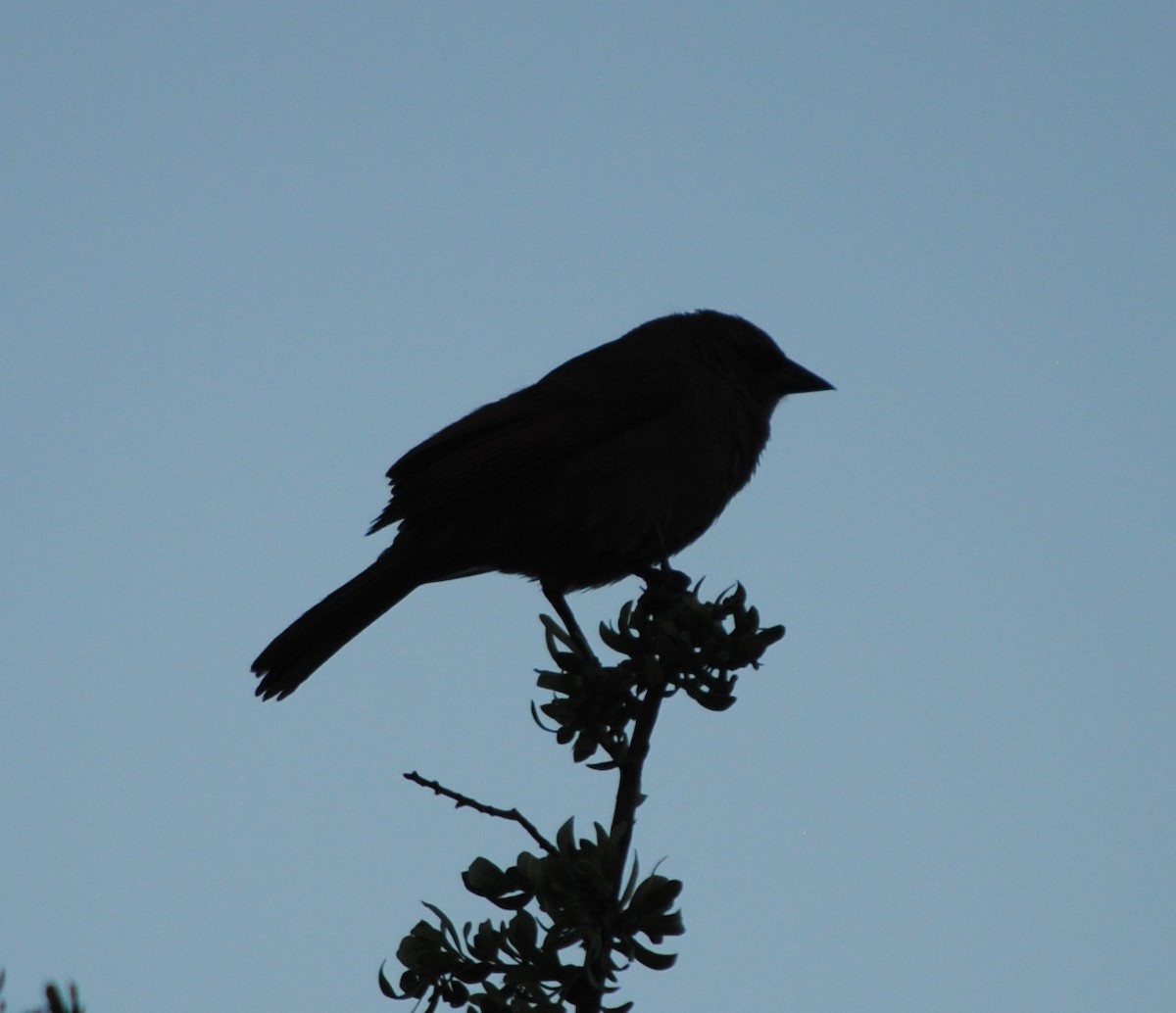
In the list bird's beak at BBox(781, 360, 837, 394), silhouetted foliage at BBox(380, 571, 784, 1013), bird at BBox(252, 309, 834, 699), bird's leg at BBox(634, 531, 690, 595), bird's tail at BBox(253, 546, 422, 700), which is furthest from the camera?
bird's beak at BBox(781, 360, 837, 394)

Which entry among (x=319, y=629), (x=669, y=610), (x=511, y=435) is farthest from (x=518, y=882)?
(x=511, y=435)

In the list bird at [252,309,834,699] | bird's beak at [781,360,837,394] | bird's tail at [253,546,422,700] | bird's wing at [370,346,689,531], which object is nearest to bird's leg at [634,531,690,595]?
bird at [252,309,834,699]

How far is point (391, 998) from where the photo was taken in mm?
2664

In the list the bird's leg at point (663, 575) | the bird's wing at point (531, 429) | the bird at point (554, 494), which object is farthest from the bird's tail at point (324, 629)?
the bird's leg at point (663, 575)

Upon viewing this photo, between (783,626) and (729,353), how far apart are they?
3.36m

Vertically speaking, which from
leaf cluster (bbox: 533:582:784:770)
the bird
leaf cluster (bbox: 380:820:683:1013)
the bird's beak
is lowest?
leaf cluster (bbox: 380:820:683:1013)

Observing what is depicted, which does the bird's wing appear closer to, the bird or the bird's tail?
the bird

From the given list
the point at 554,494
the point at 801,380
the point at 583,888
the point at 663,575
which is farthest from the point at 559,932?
the point at 801,380

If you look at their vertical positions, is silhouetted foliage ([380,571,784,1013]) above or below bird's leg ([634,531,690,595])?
below

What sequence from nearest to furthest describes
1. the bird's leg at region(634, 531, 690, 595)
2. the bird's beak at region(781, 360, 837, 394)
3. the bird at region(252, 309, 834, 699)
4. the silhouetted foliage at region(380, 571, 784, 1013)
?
the silhouetted foliage at region(380, 571, 784, 1013) → the bird's leg at region(634, 531, 690, 595) → the bird at region(252, 309, 834, 699) → the bird's beak at region(781, 360, 837, 394)

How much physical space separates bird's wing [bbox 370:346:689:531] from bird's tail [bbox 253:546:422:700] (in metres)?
0.20

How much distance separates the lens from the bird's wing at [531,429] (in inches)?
206

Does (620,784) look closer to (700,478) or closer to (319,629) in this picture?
(319,629)

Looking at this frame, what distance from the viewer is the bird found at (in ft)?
17.0
